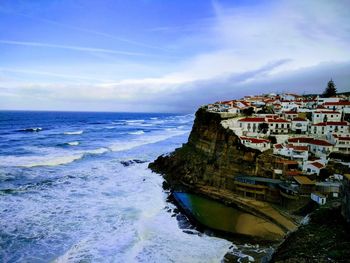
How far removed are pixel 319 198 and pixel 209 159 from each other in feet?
41.4

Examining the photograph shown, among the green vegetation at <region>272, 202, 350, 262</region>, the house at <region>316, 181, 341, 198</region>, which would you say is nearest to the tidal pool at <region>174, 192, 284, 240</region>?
the house at <region>316, 181, 341, 198</region>

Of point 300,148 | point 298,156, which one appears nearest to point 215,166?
point 298,156

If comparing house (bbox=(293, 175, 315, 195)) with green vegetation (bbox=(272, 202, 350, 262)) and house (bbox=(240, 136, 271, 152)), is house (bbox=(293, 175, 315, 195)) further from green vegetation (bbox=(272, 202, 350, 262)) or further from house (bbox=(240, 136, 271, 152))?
green vegetation (bbox=(272, 202, 350, 262))

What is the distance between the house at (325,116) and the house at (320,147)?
11.1 m

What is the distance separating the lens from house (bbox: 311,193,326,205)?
76.3 ft

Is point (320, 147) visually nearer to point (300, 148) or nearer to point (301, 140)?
point (301, 140)

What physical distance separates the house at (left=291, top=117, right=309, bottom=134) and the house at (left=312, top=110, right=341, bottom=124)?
2467mm

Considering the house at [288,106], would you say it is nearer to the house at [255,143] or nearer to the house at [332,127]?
the house at [332,127]

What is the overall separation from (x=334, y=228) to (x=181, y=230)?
1162cm

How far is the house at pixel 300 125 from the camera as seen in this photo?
41906 millimetres

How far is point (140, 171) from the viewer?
39.2m

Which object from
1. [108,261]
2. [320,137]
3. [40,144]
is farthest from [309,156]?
[40,144]

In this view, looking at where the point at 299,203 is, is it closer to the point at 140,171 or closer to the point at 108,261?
the point at 108,261

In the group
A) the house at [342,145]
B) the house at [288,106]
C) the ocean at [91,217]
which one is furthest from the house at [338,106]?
the ocean at [91,217]
